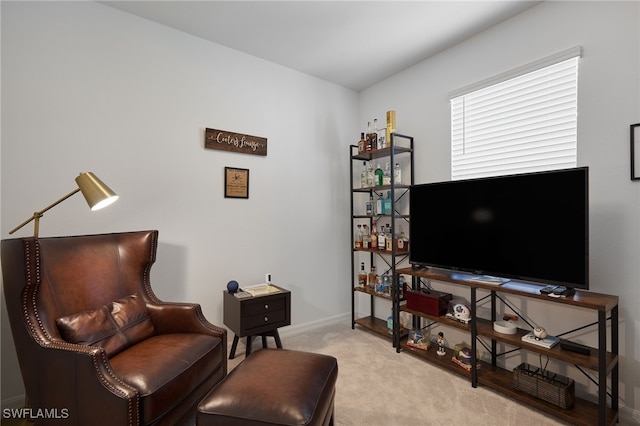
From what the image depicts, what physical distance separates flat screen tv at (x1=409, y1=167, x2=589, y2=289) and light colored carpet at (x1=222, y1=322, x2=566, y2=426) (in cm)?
83

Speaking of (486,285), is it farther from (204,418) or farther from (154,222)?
(154,222)

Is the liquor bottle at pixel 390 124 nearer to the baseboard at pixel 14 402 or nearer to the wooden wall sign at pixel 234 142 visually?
the wooden wall sign at pixel 234 142

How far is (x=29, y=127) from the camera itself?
1.98 metres

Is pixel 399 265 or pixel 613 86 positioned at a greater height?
pixel 613 86

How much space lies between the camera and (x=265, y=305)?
8.22ft

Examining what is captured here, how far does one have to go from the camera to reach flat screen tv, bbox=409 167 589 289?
1.80 metres

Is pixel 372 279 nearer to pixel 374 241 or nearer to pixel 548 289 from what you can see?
pixel 374 241

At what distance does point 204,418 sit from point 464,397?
1.71m

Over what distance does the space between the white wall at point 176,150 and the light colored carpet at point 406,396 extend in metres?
0.91

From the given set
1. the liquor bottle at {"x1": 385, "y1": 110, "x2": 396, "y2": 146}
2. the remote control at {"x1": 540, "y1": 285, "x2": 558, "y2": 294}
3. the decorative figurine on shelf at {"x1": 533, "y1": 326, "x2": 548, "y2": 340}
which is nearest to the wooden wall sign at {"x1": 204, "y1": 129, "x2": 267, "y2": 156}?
the liquor bottle at {"x1": 385, "y1": 110, "x2": 396, "y2": 146}

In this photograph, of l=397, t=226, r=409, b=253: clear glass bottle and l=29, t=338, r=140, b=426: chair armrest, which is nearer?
l=29, t=338, r=140, b=426: chair armrest

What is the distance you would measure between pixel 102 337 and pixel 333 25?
2709 millimetres

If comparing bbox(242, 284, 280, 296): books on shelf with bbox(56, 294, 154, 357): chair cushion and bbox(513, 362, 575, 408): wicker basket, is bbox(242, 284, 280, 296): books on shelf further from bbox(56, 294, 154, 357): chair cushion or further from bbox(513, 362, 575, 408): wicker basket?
bbox(513, 362, 575, 408): wicker basket

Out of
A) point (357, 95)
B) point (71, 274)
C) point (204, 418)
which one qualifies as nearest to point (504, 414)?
point (204, 418)
